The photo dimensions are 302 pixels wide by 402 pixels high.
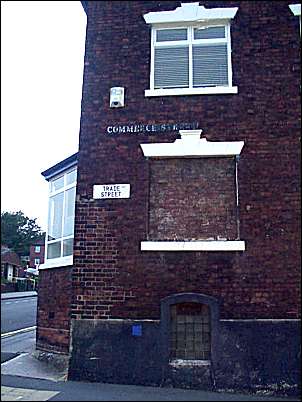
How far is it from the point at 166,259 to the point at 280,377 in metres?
2.67

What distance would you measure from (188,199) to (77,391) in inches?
147

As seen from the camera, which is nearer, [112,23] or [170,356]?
[170,356]

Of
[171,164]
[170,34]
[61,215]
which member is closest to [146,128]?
[171,164]

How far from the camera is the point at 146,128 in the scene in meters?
9.49

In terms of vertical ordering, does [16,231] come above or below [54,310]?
above

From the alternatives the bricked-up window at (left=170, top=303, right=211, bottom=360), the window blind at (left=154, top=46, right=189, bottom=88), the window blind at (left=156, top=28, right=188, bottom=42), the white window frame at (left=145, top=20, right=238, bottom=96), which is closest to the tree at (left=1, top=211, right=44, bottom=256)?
the bricked-up window at (left=170, top=303, right=211, bottom=360)

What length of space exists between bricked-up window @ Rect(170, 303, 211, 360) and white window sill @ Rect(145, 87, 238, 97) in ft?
12.8

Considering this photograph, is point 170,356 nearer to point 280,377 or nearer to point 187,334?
point 187,334

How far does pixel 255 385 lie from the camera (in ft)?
27.0

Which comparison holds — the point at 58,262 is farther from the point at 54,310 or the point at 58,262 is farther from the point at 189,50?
the point at 189,50

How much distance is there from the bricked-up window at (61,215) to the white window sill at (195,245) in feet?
8.30

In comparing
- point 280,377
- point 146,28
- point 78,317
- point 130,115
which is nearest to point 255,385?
point 280,377

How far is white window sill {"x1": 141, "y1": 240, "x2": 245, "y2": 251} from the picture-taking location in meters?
8.79

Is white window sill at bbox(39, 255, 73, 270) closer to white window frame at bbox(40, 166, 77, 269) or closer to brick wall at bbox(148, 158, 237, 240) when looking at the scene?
white window frame at bbox(40, 166, 77, 269)
